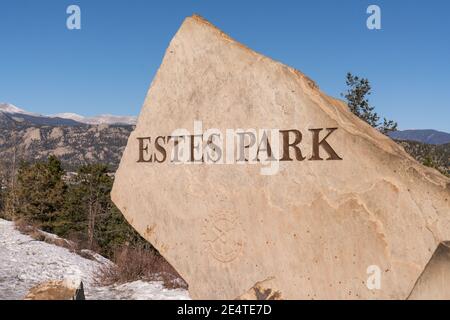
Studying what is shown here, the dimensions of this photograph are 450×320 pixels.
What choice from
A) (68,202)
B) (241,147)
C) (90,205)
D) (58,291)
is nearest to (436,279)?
(241,147)

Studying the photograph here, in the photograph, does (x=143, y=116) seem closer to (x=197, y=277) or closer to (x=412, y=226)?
(x=197, y=277)

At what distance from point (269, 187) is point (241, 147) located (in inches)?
25.1

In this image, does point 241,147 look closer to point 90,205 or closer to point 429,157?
point 429,157

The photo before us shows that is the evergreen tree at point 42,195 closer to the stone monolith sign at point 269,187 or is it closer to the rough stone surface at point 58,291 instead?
the rough stone surface at point 58,291

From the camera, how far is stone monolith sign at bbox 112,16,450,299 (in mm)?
4500

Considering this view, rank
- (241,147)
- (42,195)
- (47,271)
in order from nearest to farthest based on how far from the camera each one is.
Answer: (241,147) < (47,271) < (42,195)

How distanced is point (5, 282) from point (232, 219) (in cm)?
722

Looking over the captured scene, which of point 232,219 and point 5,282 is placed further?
point 5,282

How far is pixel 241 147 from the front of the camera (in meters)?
5.55

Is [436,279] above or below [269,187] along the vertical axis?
below

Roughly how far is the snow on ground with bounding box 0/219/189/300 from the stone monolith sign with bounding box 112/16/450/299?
2126mm

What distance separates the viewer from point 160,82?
21.8 feet
